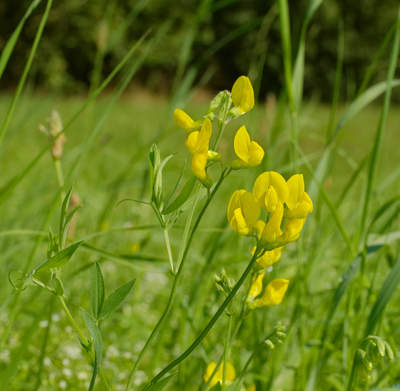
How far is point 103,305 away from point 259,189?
15 cm

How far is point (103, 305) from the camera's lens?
0.32m

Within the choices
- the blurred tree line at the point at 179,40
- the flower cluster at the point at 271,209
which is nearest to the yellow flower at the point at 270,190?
the flower cluster at the point at 271,209

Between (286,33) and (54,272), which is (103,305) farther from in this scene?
(286,33)

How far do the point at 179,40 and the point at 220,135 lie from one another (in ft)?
42.8

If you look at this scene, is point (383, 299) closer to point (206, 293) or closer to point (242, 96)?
point (242, 96)

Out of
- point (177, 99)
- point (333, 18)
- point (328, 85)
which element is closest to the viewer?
point (177, 99)

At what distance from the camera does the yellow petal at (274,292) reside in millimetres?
372

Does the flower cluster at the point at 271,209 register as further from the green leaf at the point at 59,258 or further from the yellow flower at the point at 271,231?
the green leaf at the point at 59,258

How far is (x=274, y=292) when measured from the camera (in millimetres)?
375

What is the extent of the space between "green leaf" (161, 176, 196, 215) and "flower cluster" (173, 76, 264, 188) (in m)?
0.02

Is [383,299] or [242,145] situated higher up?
[242,145]

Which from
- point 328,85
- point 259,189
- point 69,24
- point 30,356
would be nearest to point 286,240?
point 259,189

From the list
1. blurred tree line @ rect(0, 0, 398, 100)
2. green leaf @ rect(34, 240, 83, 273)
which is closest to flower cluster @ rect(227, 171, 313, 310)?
green leaf @ rect(34, 240, 83, 273)

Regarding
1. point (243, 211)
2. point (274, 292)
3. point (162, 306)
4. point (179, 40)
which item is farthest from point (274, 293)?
point (179, 40)
